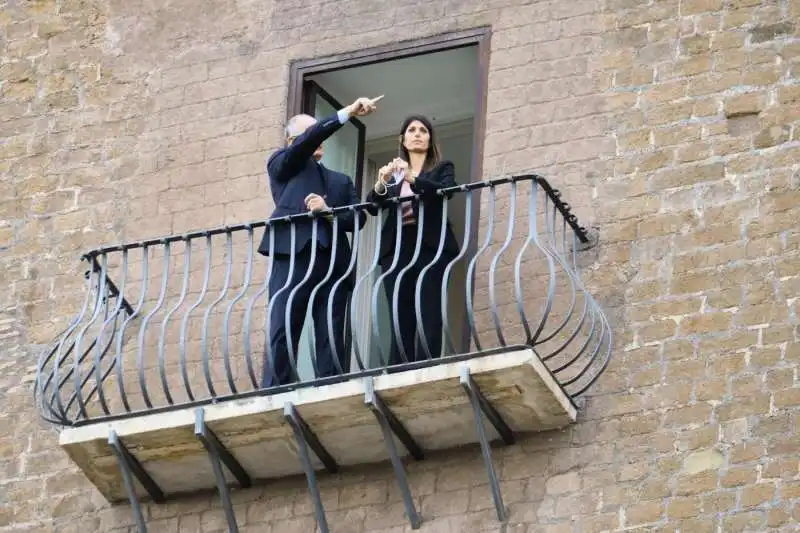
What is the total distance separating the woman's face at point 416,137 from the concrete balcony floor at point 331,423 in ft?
4.44

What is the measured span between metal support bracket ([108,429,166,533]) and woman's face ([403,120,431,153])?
1976 millimetres

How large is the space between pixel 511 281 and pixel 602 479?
1.17 m

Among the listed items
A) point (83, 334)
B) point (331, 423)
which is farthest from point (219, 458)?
point (83, 334)

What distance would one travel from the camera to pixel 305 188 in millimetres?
11469

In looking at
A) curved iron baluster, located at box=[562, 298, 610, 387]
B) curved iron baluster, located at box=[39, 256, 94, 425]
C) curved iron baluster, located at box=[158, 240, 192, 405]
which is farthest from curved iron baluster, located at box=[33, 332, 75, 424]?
curved iron baluster, located at box=[562, 298, 610, 387]

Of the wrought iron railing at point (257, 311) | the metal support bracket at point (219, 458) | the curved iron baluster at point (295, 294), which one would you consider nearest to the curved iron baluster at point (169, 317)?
the wrought iron railing at point (257, 311)

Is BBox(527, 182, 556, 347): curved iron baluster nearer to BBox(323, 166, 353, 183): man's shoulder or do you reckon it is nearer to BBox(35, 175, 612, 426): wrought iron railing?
BBox(35, 175, 612, 426): wrought iron railing

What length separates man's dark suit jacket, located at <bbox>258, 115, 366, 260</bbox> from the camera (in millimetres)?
11234

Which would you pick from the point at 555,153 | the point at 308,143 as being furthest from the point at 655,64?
the point at 308,143

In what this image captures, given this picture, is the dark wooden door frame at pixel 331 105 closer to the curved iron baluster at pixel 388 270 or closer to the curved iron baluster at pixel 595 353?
the curved iron baluster at pixel 388 270

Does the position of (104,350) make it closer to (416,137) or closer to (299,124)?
(299,124)

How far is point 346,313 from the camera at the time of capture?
1130 cm

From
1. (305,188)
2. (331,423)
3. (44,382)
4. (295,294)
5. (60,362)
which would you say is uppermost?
(305,188)

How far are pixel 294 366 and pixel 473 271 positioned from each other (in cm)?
103
